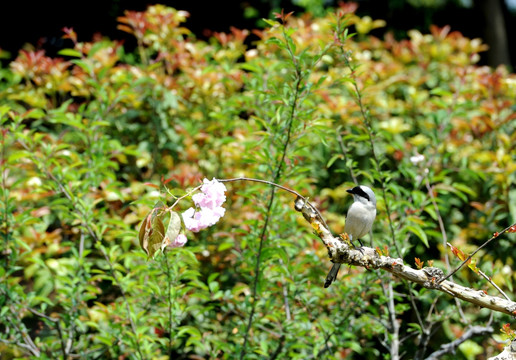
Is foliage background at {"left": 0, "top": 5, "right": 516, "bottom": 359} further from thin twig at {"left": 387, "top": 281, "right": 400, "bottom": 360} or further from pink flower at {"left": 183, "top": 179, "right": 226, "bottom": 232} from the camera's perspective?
pink flower at {"left": 183, "top": 179, "right": 226, "bottom": 232}

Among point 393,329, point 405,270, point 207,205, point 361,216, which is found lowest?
A: point 393,329

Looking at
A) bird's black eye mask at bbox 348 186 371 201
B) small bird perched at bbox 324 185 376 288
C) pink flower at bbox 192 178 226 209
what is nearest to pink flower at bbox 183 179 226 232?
pink flower at bbox 192 178 226 209

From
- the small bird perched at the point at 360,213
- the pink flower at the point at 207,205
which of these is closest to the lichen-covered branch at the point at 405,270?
the pink flower at the point at 207,205

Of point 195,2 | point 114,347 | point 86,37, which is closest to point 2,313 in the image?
point 114,347

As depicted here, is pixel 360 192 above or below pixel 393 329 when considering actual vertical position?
above

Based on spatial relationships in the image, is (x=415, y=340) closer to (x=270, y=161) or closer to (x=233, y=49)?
(x=270, y=161)

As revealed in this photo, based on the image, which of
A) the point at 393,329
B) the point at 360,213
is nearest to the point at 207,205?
the point at 360,213

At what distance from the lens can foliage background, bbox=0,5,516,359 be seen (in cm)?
271

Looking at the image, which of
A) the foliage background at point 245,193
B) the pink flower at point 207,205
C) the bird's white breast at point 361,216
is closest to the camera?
the pink flower at point 207,205

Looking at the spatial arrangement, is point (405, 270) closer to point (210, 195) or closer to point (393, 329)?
point (210, 195)

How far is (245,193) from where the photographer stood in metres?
2.69

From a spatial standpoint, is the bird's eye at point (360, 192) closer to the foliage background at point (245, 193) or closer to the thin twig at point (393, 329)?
the foliage background at point (245, 193)

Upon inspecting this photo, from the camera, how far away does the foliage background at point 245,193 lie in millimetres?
2705

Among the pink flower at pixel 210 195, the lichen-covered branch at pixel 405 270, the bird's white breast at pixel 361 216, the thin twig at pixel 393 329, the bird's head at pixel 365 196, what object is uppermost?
the pink flower at pixel 210 195
